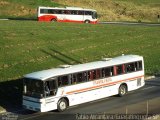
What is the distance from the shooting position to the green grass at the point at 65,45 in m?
38.5

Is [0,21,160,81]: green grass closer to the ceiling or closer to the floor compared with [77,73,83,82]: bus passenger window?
closer to the floor

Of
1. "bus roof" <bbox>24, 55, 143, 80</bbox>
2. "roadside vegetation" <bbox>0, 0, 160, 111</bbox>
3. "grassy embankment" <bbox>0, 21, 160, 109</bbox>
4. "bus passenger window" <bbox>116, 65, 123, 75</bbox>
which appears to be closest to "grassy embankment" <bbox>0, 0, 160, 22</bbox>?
"roadside vegetation" <bbox>0, 0, 160, 111</bbox>

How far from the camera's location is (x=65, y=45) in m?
45.9

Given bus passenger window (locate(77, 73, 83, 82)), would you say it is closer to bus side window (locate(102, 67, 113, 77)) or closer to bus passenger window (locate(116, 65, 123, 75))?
bus side window (locate(102, 67, 113, 77))

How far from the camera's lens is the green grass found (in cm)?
3847

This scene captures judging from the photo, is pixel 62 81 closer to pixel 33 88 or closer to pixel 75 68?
pixel 75 68

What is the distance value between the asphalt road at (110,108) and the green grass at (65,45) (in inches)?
301

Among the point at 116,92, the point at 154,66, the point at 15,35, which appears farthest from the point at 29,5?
the point at 116,92

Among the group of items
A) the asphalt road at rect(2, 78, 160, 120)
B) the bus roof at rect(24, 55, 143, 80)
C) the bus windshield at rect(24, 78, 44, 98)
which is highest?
the bus roof at rect(24, 55, 143, 80)

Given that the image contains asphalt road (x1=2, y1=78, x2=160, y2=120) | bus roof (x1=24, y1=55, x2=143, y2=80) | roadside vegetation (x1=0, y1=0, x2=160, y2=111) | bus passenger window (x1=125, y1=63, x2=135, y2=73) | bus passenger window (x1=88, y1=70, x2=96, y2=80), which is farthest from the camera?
roadside vegetation (x1=0, y1=0, x2=160, y2=111)

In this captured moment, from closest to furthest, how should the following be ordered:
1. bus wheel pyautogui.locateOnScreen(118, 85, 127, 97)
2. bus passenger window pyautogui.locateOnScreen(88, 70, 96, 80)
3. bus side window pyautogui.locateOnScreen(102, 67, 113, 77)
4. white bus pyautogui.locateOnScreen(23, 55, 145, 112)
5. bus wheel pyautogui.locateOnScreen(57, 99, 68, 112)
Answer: white bus pyautogui.locateOnScreen(23, 55, 145, 112)
bus wheel pyautogui.locateOnScreen(57, 99, 68, 112)
bus passenger window pyautogui.locateOnScreen(88, 70, 96, 80)
bus side window pyautogui.locateOnScreen(102, 67, 113, 77)
bus wheel pyautogui.locateOnScreen(118, 85, 127, 97)

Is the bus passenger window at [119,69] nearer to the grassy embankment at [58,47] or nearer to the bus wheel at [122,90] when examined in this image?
the bus wheel at [122,90]

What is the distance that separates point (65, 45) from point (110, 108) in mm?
19139

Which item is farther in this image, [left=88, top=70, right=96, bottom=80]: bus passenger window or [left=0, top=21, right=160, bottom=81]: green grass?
[left=0, top=21, right=160, bottom=81]: green grass
